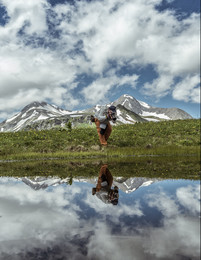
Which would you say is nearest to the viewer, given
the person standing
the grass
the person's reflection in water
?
the person's reflection in water

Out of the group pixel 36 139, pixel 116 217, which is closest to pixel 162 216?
pixel 116 217

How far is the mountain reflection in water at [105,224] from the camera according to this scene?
→ 3.29m

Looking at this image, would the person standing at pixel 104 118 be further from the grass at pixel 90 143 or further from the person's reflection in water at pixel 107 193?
the person's reflection in water at pixel 107 193

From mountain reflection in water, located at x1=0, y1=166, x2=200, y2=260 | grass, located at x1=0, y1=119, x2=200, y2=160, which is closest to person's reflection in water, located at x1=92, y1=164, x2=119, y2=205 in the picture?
mountain reflection in water, located at x1=0, y1=166, x2=200, y2=260

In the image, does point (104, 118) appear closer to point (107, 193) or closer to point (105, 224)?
point (107, 193)

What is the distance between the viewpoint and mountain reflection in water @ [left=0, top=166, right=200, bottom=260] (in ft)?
10.8

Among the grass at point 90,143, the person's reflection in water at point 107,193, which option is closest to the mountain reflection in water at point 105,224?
the person's reflection in water at point 107,193

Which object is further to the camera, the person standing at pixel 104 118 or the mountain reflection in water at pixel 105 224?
the person standing at pixel 104 118

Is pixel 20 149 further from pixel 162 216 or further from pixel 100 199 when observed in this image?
pixel 162 216

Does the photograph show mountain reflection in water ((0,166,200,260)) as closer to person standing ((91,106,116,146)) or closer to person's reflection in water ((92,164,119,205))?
person's reflection in water ((92,164,119,205))

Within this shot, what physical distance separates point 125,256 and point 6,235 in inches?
97.7

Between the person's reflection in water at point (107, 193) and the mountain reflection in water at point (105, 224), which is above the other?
the person's reflection in water at point (107, 193)

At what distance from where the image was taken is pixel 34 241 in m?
3.88

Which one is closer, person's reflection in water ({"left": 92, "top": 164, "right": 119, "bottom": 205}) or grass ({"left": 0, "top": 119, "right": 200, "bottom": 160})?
person's reflection in water ({"left": 92, "top": 164, "right": 119, "bottom": 205})
